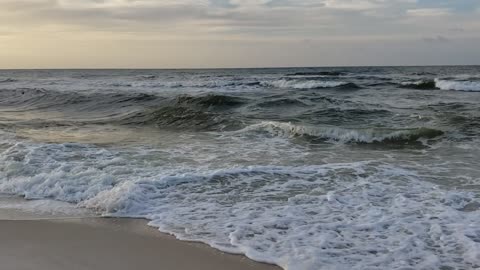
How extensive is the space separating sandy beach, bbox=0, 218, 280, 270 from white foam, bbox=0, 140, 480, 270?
192mm

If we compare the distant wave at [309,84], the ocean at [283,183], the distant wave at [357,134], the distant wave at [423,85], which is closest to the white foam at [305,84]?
the distant wave at [309,84]

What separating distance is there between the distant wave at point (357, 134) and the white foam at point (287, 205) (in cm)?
273

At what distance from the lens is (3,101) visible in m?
23.4

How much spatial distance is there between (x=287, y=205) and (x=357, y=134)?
5635 millimetres

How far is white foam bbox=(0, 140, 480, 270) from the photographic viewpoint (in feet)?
13.1

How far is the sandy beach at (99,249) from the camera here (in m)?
3.79

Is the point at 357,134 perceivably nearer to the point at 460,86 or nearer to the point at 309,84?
the point at 460,86

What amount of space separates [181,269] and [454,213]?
2936 mm

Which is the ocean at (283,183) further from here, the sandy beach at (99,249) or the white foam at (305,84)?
the white foam at (305,84)

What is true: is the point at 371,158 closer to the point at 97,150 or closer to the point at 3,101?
the point at 97,150

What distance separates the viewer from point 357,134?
414 inches

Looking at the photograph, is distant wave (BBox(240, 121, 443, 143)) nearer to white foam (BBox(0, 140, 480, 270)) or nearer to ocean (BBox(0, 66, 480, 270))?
ocean (BBox(0, 66, 480, 270))

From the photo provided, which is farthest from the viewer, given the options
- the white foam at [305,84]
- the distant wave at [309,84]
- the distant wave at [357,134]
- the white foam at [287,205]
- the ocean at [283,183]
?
the white foam at [305,84]

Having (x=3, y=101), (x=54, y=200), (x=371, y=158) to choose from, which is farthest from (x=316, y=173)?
(x=3, y=101)
